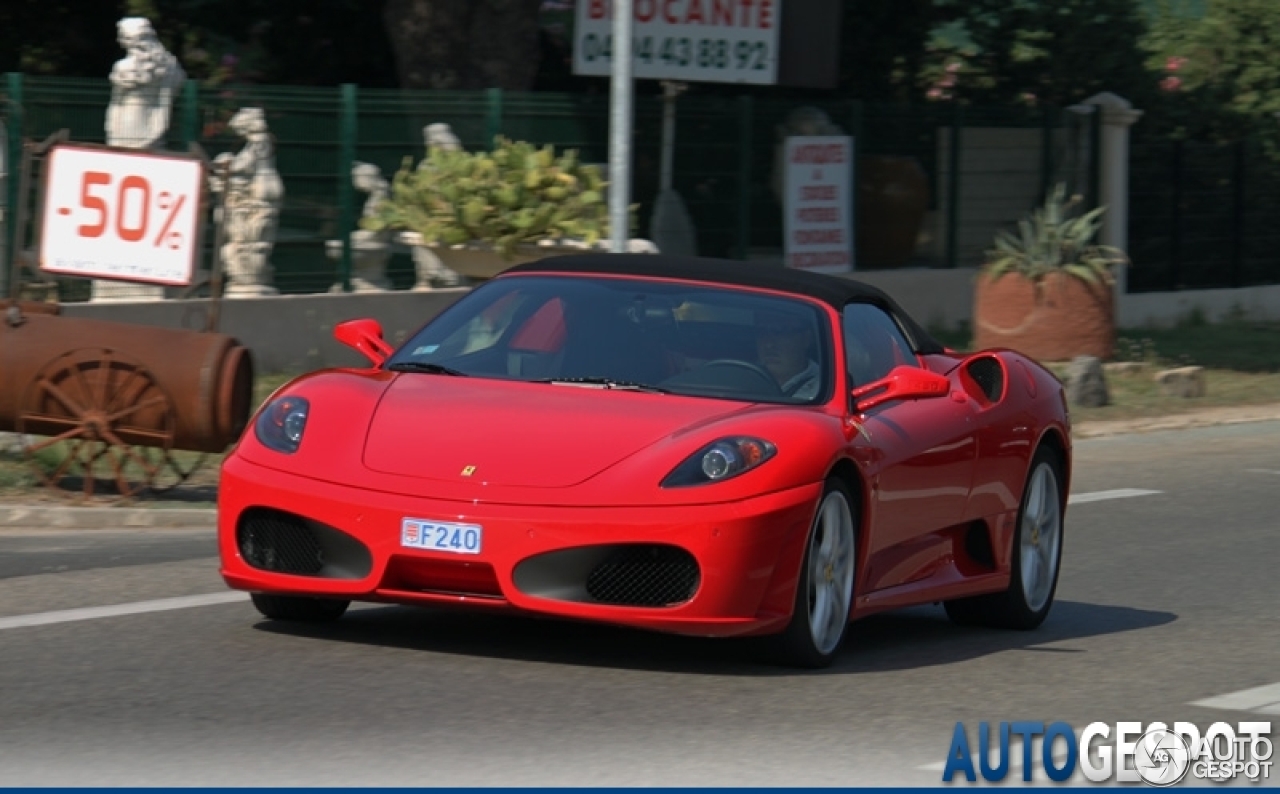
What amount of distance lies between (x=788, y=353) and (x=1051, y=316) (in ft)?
48.9

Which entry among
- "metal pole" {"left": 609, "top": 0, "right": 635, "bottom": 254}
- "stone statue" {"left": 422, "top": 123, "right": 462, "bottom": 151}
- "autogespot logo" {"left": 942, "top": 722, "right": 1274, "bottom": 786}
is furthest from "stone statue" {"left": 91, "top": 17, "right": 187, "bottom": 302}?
"autogespot logo" {"left": 942, "top": 722, "right": 1274, "bottom": 786}

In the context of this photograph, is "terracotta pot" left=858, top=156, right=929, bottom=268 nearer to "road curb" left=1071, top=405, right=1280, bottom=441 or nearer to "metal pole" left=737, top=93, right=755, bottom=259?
"metal pole" left=737, top=93, right=755, bottom=259

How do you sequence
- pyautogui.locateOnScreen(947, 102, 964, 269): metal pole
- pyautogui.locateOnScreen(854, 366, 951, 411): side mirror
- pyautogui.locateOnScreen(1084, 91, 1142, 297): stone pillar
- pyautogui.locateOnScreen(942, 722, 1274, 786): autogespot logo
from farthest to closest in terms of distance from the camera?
pyautogui.locateOnScreen(1084, 91, 1142, 297): stone pillar → pyautogui.locateOnScreen(947, 102, 964, 269): metal pole → pyautogui.locateOnScreen(854, 366, 951, 411): side mirror → pyautogui.locateOnScreen(942, 722, 1274, 786): autogespot logo

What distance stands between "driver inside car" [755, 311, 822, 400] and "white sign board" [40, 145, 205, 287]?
19.0 ft

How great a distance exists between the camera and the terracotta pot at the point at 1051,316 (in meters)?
23.4

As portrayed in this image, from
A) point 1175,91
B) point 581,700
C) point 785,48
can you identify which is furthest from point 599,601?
point 1175,91

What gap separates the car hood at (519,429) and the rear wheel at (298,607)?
31.4 inches

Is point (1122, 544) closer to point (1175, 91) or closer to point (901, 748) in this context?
point (901, 748)

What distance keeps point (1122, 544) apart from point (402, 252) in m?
9.53

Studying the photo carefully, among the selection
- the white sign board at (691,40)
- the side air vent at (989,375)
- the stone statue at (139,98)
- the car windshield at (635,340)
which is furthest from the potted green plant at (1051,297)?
the car windshield at (635,340)

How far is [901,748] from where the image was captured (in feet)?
23.3

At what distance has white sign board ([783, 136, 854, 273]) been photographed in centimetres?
2519

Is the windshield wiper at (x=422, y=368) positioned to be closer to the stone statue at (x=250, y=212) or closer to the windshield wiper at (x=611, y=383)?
the windshield wiper at (x=611, y=383)

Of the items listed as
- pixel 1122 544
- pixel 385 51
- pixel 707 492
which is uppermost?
pixel 385 51
